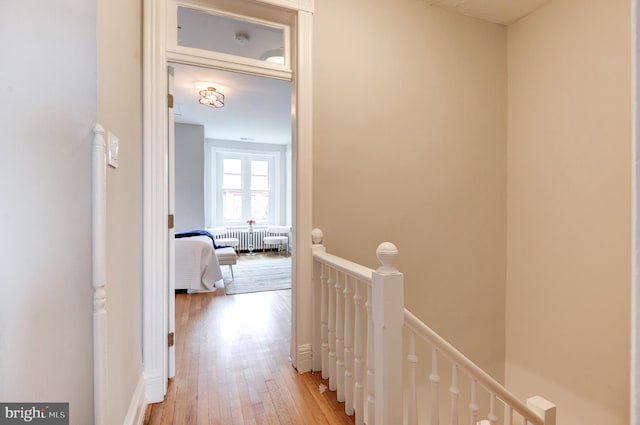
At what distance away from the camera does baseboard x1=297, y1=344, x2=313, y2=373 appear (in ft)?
6.87

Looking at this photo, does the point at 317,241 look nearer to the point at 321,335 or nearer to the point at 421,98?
the point at 321,335

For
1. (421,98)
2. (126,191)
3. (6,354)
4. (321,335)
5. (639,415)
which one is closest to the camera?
(639,415)

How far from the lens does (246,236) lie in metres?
7.31

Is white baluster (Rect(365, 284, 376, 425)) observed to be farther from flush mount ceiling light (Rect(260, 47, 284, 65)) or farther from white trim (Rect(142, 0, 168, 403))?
flush mount ceiling light (Rect(260, 47, 284, 65))

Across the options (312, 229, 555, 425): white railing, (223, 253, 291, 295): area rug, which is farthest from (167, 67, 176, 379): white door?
(223, 253, 291, 295): area rug

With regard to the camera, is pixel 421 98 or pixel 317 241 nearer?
pixel 317 241

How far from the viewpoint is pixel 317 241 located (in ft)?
6.83

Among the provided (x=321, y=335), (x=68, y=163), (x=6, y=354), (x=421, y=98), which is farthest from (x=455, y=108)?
(x=6, y=354)

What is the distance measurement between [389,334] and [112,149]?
52.6 inches

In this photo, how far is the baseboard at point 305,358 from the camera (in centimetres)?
209

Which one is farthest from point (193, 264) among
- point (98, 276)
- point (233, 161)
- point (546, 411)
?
point (233, 161)

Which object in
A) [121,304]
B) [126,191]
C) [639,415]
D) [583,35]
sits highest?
[583,35]

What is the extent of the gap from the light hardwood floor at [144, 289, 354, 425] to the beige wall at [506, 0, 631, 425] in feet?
→ 6.55

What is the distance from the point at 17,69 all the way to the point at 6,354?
33.3 inches
